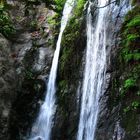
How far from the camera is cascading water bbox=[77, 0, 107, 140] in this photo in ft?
32.2

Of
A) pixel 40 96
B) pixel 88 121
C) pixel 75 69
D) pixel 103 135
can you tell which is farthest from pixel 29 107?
pixel 103 135

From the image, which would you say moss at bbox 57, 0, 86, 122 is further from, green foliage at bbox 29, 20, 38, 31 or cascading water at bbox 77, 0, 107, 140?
green foliage at bbox 29, 20, 38, 31

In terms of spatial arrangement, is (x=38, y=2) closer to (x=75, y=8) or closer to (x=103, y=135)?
(x=103, y=135)

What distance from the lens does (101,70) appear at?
1030cm

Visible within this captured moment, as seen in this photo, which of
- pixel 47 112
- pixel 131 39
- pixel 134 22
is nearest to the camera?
pixel 131 39

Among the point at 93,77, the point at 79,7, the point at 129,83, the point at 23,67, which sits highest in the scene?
the point at 79,7

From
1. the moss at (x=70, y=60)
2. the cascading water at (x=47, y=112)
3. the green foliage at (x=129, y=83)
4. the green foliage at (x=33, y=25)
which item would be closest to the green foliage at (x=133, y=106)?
the green foliage at (x=129, y=83)

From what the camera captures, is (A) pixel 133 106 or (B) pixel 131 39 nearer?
(A) pixel 133 106

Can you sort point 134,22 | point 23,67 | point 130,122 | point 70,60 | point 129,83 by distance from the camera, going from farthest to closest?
point 23,67, point 70,60, point 134,22, point 129,83, point 130,122

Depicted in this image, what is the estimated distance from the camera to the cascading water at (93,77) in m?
9.82

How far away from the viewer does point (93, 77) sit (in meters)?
10.6

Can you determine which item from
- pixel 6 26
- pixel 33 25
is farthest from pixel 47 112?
pixel 33 25

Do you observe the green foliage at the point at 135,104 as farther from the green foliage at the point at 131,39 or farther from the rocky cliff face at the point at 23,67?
the rocky cliff face at the point at 23,67

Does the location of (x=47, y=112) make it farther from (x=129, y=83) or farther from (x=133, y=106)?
(x=133, y=106)
